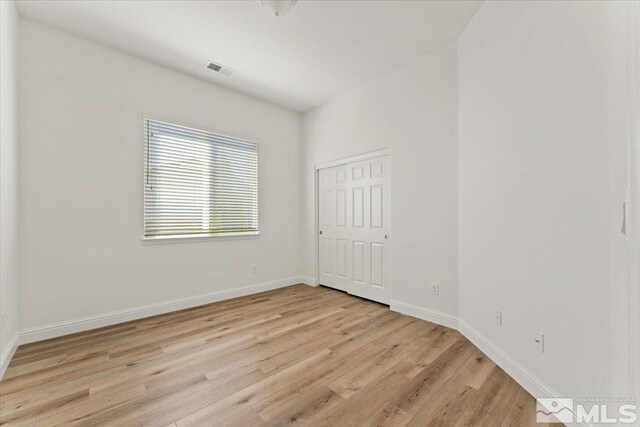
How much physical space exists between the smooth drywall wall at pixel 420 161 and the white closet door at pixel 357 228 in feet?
0.67

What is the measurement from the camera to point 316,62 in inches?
125

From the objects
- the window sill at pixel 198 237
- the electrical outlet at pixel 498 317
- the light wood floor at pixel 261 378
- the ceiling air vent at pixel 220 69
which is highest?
the ceiling air vent at pixel 220 69

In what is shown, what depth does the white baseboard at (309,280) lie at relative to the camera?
14.5ft

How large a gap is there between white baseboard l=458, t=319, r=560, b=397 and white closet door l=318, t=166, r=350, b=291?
1.87 meters

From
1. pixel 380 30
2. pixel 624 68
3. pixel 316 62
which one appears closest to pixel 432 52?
pixel 380 30

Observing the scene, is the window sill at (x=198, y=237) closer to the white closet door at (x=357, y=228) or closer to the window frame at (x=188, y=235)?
the window frame at (x=188, y=235)

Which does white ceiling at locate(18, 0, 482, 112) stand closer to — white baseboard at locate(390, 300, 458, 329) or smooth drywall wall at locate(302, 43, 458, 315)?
smooth drywall wall at locate(302, 43, 458, 315)

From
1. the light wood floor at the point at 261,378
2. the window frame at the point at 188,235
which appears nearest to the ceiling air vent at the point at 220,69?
the window frame at the point at 188,235

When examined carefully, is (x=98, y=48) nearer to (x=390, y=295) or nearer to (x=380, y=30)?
(x=380, y=30)

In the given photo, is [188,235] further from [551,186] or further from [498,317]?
[551,186]

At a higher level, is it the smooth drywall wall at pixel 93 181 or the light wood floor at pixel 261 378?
the smooth drywall wall at pixel 93 181

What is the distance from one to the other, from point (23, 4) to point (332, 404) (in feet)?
13.0

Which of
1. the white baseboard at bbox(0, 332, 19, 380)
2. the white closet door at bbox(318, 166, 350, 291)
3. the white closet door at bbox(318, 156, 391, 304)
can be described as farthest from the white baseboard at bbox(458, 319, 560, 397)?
the white baseboard at bbox(0, 332, 19, 380)

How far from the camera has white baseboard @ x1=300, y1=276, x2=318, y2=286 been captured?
4.43m
